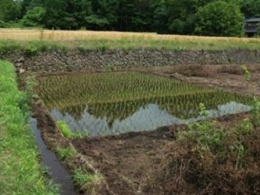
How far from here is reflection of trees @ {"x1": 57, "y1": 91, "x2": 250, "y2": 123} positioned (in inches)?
444

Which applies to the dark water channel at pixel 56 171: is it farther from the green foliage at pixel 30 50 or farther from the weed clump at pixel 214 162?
the green foliage at pixel 30 50

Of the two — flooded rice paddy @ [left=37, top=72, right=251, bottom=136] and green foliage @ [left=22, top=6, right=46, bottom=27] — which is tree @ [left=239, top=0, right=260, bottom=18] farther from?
flooded rice paddy @ [left=37, top=72, right=251, bottom=136]

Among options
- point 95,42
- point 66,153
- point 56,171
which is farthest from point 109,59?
point 56,171

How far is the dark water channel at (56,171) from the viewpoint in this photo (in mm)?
5957

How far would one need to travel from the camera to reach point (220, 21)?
4222 cm

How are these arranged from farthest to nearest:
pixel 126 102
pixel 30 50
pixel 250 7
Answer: pixel 250 7
pixel 30 50
pixel 126 102

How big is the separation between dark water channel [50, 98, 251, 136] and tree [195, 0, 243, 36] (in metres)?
30.5

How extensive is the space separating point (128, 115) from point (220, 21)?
33423 millimetres

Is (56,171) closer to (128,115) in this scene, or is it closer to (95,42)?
(128,115)

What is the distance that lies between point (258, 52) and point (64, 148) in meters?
25.3

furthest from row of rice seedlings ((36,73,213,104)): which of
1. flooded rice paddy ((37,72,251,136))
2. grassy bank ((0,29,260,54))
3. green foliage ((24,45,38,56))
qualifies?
grassy bank ((0,29,260,54))

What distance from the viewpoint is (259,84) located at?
17656 millimetres

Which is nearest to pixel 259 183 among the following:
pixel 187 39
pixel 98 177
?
pixel 98 177

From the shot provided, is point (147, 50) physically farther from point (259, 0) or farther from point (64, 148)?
point (259, 0)
